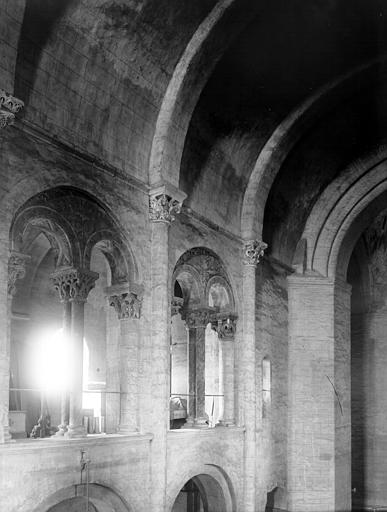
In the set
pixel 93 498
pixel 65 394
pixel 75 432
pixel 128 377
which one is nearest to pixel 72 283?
pixel 65 394

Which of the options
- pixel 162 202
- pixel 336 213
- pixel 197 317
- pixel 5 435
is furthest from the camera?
pixel 336 213

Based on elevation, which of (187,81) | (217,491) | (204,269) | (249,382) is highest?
(187,81)

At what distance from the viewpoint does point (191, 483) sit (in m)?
16.7

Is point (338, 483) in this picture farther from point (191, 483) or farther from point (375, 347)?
point (375, 347)

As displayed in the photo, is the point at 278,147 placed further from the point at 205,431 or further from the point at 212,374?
the point at 205,431

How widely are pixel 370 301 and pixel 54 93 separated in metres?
15.2

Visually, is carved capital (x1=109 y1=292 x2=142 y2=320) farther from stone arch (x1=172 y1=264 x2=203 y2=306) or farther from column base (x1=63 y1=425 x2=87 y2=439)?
column base (x1=63 y1=425 x2=87 y2=439)

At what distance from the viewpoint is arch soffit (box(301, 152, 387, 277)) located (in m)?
18.5

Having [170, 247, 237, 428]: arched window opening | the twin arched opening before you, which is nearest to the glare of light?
the twin arched opening

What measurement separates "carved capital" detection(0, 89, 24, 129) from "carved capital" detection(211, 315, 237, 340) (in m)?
7.28

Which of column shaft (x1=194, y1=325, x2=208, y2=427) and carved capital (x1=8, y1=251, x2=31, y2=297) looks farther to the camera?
column shaft (x1=194, y1=325, x2=208, y2=427)

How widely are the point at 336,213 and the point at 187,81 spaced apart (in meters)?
7.61

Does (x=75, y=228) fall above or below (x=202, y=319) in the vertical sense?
above

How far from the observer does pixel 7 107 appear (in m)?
9.51
